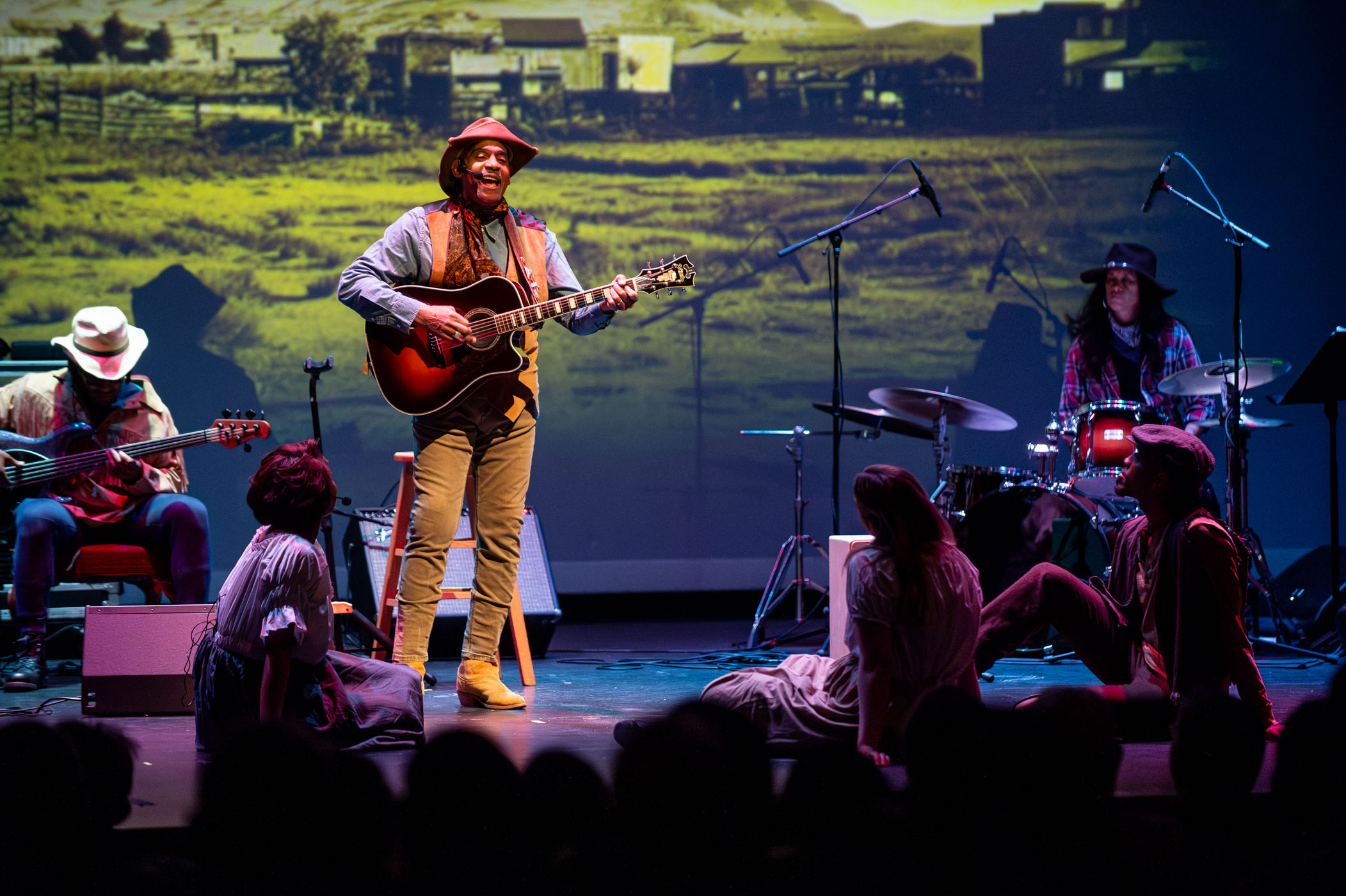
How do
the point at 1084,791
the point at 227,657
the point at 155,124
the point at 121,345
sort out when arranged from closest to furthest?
the point at 1084,791, the point at 227,657, the point at 121,345, the point at 155,124

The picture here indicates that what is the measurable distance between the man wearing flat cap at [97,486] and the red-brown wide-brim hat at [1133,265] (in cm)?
399

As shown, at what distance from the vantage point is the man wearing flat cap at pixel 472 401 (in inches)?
145

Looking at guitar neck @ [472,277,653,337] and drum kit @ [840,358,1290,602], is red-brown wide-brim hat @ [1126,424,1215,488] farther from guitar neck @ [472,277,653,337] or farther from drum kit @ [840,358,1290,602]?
drum kit @ [840,358,1290,602]

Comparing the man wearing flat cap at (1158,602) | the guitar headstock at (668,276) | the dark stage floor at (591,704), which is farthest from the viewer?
the guitar headstock at (668,276)

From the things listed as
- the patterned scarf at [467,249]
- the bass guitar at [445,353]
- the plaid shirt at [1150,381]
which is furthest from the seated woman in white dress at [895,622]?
the plaid shirt at [1150,381]

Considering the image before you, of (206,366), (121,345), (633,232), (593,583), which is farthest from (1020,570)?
(206,366)

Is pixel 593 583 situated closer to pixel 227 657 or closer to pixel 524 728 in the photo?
pixel 524 728

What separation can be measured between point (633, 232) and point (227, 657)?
427 centimetres

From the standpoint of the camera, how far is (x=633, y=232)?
21.8 ft

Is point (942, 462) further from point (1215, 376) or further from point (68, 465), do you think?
point (68, 465)

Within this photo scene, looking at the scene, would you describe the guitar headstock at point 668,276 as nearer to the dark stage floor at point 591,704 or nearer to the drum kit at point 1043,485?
the dark stage floor at point 591,704

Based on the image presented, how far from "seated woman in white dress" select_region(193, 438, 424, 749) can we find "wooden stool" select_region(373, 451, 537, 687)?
1.36m

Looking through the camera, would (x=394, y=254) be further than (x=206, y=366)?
No

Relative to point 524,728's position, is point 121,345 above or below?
above
